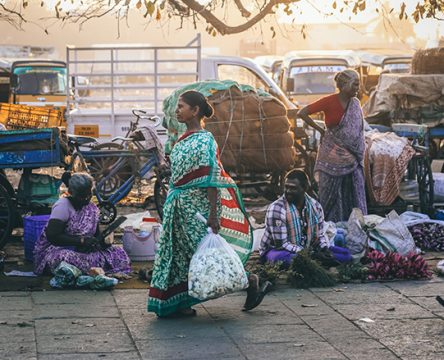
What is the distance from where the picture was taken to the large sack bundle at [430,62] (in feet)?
48.6

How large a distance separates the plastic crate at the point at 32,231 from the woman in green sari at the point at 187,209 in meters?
2.33

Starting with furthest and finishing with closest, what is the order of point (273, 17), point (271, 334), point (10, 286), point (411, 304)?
point (273, 17)
point (10, 286)
point (411, 304)
point (271, 334)

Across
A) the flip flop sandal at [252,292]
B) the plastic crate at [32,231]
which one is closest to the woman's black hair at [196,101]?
the flip flop sandal at [252,292]

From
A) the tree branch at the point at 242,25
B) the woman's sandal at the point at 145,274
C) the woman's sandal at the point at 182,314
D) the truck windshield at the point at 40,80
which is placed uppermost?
the tree branch at the point at 242,25

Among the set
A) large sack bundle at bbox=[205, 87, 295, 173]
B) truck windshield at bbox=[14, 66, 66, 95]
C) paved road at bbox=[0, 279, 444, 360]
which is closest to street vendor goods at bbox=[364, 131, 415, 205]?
large sack bundle at bbox=[205, 87, 295, 173]

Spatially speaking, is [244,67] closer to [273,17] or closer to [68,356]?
[273,17]

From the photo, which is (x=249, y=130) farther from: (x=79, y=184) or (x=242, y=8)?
(x=79, y=184)

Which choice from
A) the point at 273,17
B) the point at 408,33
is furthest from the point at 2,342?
the point at 408,33

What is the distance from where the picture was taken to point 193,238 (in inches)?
267

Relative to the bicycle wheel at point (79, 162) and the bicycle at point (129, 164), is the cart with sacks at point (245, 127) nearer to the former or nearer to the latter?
the bicycle at point (129, 164)

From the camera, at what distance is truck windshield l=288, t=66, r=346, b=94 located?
908 inches

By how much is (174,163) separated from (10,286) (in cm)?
193

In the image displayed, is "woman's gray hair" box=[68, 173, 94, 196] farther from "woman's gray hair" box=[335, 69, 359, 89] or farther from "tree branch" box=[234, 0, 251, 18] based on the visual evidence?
"tree branch" box=[234, 0, 251, 18]

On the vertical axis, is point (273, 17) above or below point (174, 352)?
above
